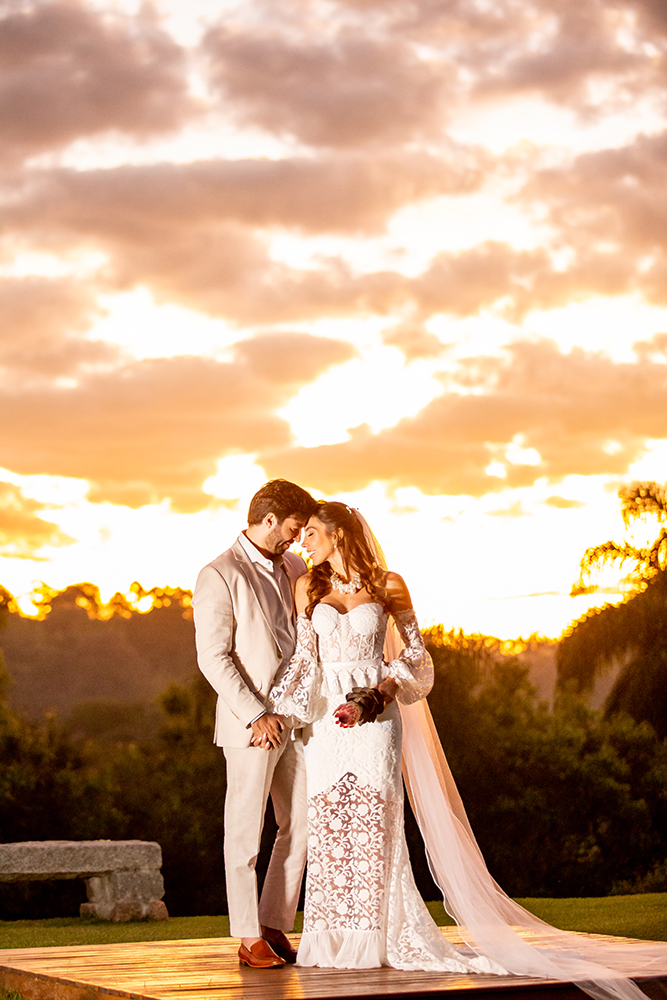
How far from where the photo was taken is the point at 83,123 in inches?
461

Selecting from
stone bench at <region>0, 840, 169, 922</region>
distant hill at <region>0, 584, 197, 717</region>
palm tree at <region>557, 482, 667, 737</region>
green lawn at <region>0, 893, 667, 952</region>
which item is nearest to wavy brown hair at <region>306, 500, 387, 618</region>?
green lawn at <region>0, 893, 667, 952</region>

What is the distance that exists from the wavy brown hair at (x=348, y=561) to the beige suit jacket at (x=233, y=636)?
0.26 meters

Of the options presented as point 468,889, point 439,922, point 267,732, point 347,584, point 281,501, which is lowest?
point 439,922

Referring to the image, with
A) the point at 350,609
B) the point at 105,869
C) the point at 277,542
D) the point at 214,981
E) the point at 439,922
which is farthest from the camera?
the point at 439,922

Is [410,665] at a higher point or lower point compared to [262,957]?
higher

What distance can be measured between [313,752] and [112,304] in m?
9.41

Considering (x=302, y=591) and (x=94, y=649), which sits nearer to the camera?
(x=302, y=591)

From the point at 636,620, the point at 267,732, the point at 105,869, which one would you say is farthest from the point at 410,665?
the point at 636,620

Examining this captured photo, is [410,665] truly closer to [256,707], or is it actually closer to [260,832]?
[256,707]

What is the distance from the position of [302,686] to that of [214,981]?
126 cm

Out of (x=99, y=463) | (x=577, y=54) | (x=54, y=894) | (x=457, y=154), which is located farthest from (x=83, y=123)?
(x=54, y=894)

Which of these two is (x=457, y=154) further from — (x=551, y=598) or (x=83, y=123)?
(x=551, y=598)

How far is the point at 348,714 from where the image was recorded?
16.1 feet

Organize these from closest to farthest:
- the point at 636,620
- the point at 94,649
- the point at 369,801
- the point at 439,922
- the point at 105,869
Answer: the point at 369,801 → the point at 105,869 → the point at 439,922 → the point at 636,620 → the point at 94,649
